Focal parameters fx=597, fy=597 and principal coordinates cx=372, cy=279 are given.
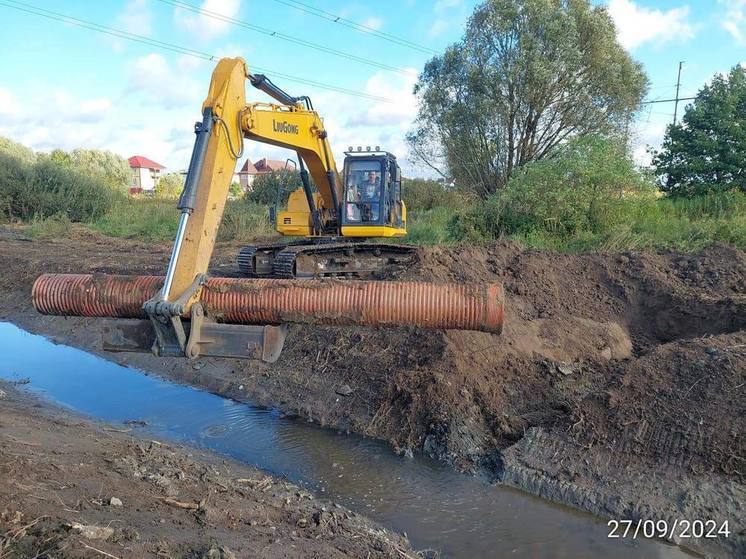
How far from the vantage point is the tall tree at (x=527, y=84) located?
63.2 ft

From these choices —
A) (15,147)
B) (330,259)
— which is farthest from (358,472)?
(15,147)

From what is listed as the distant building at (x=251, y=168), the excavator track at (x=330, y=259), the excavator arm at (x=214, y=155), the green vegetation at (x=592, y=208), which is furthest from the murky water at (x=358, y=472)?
the distant building at (x=251, y=168)

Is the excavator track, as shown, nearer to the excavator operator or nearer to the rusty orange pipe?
the excavator operator

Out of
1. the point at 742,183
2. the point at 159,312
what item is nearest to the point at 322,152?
the point at 159,312

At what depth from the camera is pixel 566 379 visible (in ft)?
21.1

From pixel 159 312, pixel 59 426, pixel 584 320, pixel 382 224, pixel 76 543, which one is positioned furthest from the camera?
pixel 382 224

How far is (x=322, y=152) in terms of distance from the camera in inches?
378

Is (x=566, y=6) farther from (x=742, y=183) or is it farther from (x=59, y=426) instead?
(x=59, y=426)

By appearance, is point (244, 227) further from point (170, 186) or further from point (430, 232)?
point (170, 186)

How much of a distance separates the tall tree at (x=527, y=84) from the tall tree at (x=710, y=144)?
331 centimetres

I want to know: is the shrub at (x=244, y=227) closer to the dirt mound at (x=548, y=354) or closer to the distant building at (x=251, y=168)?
the dirt mound at (x=548, y=354)

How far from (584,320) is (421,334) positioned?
2.43 m

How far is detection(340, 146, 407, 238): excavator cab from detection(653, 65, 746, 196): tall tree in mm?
9742
